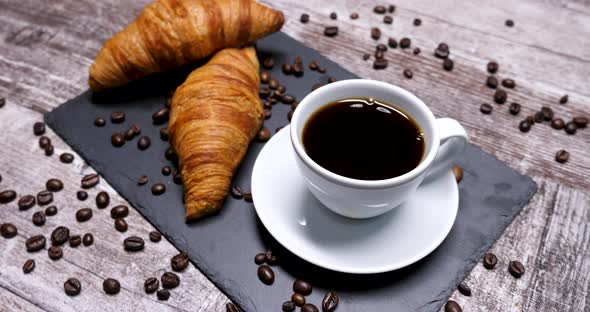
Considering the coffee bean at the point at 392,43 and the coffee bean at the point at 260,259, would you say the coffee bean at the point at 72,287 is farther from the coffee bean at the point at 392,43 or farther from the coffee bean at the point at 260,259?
the coffee bean at the point at 392,43

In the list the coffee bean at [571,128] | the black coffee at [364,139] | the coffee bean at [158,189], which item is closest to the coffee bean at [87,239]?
the coffee bean at [158,189]

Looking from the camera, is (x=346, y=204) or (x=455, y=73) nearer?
(x=346, y=204)

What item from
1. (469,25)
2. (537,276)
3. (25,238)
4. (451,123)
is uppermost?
(451,123)

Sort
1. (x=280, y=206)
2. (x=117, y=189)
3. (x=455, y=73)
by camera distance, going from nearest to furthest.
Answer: (x=280, y=206), (x=117, y=189), (x=455, y=73)

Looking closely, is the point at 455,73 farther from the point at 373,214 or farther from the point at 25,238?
the point at 25,238

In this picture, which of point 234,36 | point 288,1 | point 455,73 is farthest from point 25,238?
point 455,73

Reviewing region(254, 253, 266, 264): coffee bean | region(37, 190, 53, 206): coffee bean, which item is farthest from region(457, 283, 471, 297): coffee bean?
region(37, 190, 53, 206): coffee bean

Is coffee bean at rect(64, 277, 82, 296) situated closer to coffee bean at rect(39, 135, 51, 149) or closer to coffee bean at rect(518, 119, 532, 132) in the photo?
coffee bean at rect(39, 135, 51, 149)
